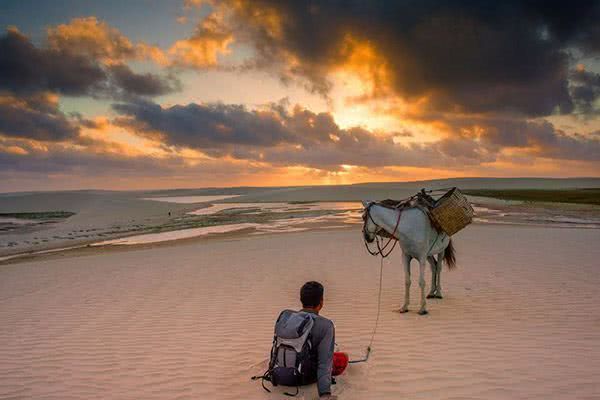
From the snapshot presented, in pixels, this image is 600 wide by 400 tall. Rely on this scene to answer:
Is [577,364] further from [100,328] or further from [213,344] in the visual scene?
[100,328]

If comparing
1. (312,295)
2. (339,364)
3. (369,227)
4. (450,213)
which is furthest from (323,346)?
(450,213)

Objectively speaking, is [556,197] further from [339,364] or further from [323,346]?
[323,346]

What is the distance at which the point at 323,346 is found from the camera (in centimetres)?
509

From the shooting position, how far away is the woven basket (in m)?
9.08

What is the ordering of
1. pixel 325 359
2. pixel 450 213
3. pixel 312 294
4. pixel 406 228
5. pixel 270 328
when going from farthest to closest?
pixel 450 213 → pixel 406 228 → pixel 270 328 → pixel 312 294 → pixel 325 359

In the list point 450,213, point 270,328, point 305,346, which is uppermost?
point 450,213

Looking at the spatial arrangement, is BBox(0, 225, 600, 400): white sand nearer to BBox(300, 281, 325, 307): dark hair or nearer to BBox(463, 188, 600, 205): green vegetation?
BBox(300, 281, 325, 307): dark hair

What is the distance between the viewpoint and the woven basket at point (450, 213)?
9078 mm

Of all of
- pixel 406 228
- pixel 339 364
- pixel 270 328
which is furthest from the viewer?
pixel 406 228

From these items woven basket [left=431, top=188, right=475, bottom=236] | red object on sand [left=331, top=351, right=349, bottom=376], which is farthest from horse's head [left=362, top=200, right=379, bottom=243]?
red object on sand [left=331, top=351, right=349, bottom=376]

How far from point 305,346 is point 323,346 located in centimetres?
25

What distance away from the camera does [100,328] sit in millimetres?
9141

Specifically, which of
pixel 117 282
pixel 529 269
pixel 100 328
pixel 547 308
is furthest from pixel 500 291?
pixel 117 282

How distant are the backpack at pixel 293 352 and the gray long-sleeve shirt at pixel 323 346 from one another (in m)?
0.09
